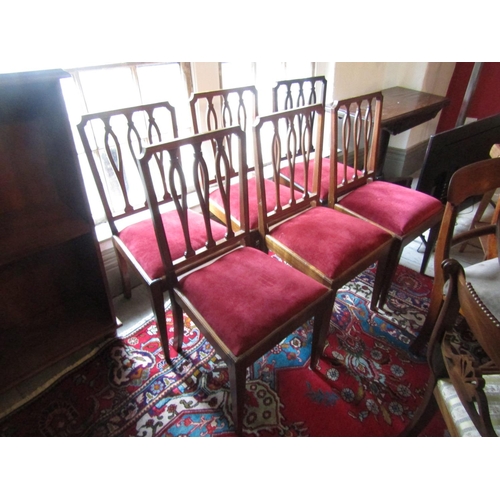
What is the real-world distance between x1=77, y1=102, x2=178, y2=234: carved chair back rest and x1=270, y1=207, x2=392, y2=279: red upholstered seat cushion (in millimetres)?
589

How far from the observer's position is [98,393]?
131 centimetres

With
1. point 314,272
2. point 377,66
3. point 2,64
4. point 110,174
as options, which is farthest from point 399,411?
point 377,66

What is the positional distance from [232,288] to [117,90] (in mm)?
1202

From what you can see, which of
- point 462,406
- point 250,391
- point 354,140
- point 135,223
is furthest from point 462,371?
point 135,223

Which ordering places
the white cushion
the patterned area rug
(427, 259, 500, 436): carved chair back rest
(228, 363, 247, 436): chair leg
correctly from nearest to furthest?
1. (427, 259, 500, 436): carved chair back rest
2. the white cushion
3. (228, 363, 247, 436): chair leg
4. the patterned area rug

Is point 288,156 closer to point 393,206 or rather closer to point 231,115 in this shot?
point 231,115

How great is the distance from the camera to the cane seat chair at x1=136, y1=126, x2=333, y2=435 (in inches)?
39.2

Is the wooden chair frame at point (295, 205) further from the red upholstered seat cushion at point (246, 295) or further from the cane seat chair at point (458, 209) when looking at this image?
the cane seat chair at point (458, 209)

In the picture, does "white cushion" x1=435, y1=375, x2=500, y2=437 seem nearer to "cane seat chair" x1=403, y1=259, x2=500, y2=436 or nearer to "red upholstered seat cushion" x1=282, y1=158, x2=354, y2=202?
"cane seat chair" x1=403, y1=259, x2=500, y2=436

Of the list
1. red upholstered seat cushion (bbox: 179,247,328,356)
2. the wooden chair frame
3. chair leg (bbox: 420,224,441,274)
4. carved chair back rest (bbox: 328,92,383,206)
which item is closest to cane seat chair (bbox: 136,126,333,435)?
red upholstered seat cushion (bbox: 179,247,328,356)

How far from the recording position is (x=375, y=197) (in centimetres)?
162

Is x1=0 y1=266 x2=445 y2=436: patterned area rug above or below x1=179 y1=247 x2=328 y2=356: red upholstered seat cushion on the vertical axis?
below

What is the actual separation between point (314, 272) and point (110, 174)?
4.15 feet

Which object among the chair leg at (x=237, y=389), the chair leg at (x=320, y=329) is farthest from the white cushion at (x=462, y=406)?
the chair leg at (x=237, y=389)
